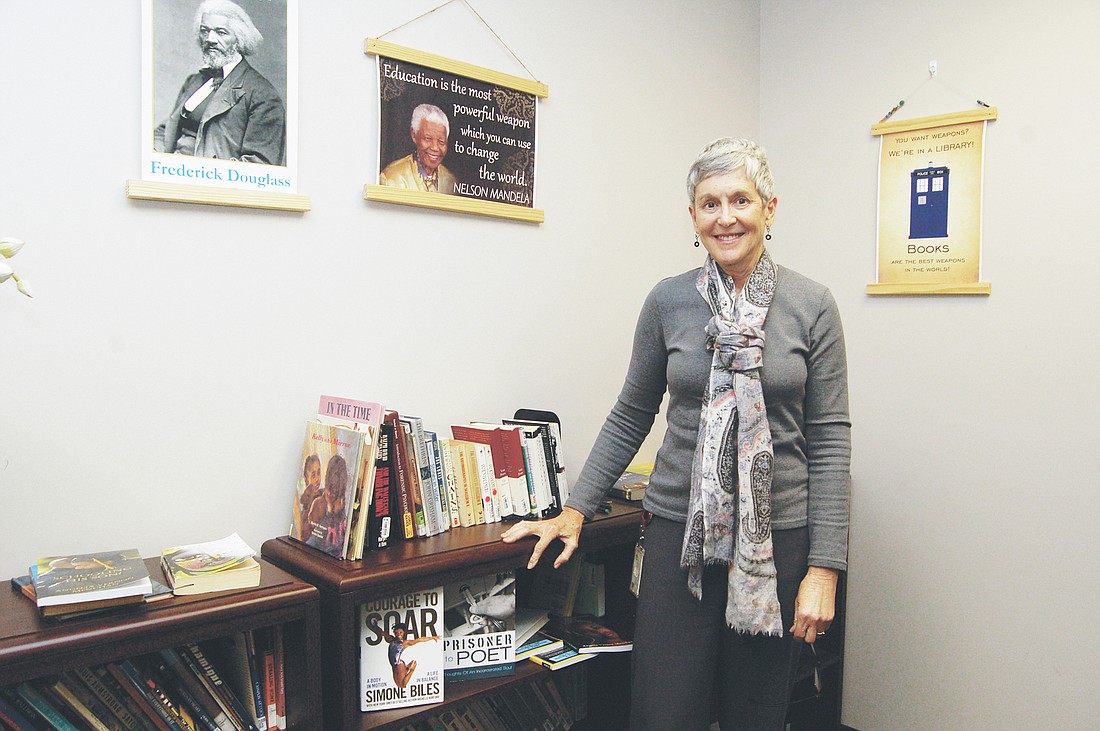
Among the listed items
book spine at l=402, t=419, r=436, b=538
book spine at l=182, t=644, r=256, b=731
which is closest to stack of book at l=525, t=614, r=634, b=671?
book spine at l=402, t=419, r=436, b=538

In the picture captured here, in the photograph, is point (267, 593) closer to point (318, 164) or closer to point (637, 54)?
point (318, 164)

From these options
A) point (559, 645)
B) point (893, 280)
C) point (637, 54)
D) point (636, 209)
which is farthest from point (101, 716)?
point (893, 280)

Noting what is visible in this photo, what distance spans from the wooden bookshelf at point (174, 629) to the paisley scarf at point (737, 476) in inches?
26.9

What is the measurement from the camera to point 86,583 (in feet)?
4.12

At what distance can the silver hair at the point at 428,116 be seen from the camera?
1912mm

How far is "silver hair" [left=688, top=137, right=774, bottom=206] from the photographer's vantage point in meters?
1.56

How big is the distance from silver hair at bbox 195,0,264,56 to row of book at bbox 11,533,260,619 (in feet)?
3.09

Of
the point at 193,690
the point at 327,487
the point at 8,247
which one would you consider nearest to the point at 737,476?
the point at 327,487

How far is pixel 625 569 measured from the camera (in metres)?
2.04

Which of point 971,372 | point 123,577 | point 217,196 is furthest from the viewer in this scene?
point 971,372

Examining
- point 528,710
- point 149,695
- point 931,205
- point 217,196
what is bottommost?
point 528,710

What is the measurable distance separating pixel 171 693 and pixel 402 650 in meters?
0.39

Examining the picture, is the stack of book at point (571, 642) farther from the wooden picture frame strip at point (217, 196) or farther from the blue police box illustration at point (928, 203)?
the blue police box illustration at point (928, 203)

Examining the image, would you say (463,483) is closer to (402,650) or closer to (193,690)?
(402,650)
